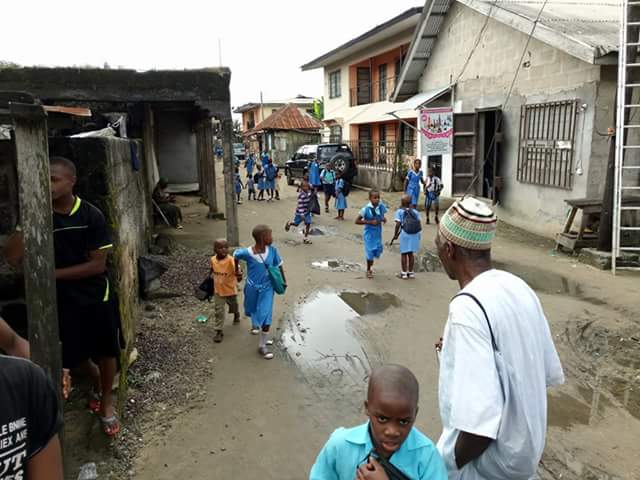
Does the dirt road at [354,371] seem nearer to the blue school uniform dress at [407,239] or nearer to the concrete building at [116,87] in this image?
the blue school uniform dress at [407,239]

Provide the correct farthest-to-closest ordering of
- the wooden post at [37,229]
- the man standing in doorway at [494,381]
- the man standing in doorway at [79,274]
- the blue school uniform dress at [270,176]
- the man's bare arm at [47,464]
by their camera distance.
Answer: the blue school uniform dress at [270,176] → the man standing in doorway at [79,274] → the wooden post at [37,229] → the man standing in doorway at [494,381] → the man's bare arm at [47,464]

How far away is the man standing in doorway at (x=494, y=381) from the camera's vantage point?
1.58 metres

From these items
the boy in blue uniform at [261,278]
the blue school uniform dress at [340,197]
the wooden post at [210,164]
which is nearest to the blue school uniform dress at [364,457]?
the boy in blue uniform at [261,278]

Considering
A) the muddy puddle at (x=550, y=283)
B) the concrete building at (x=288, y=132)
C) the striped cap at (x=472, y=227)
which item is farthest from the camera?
the concrete building at (x=288, y=132)

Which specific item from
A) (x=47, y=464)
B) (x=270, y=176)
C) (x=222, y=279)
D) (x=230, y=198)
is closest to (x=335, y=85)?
(x=270, y=176)

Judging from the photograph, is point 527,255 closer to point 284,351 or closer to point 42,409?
point 284,351

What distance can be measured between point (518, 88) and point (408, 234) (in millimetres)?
5726

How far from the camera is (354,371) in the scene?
4918 millimetres

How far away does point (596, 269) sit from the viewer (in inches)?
322

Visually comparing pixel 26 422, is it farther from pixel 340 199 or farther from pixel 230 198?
pixel 340 199

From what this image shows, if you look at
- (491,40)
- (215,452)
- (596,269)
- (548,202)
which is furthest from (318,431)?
(491,40)

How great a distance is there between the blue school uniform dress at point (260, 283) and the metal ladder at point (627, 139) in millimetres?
5547

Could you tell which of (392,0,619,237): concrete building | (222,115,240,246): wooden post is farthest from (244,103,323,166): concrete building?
(222,115,240,246): wooden post

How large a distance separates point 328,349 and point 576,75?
24.4ft
